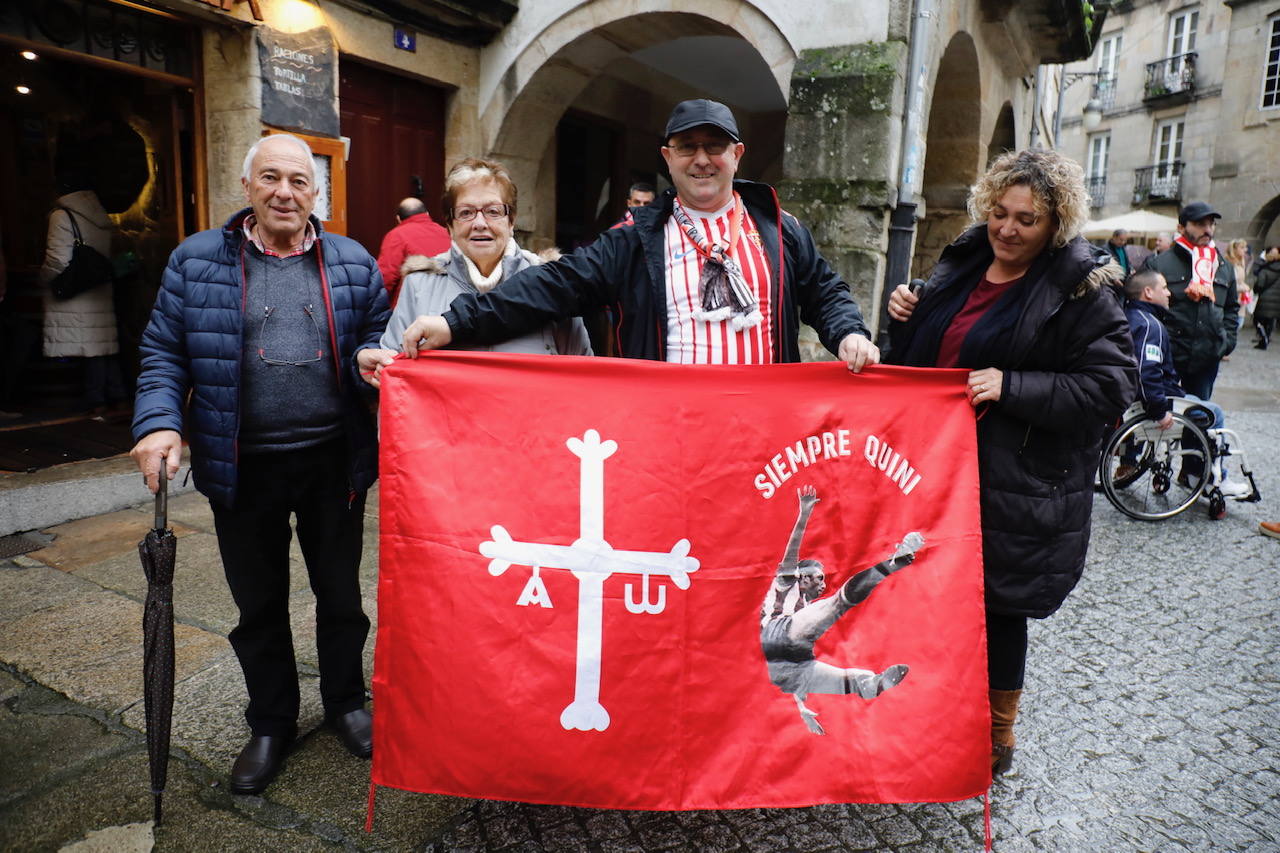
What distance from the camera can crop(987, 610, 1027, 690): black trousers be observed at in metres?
2.56

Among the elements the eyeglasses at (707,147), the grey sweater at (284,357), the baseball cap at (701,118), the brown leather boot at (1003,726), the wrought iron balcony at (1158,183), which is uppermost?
the wrought iron balcony at (1158,183)

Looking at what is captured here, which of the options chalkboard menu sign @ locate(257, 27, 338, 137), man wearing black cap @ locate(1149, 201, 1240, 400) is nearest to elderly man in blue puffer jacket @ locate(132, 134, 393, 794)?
chalkboard menu sign @ locate(257, 27, 338, 137)

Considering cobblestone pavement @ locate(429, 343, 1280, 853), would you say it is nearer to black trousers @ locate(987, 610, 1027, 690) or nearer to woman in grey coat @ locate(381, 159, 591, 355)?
black trousers @ locate(987, 610, 1027, 690)

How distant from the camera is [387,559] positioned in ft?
7.11

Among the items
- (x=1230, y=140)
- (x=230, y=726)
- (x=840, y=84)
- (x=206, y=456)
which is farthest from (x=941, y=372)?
(x=1230, y=140)

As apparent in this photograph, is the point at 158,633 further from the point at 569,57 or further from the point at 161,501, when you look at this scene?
the point at 569,57

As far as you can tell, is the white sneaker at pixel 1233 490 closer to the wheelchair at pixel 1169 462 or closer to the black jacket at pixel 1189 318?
the wheelchair at pixel 1169 462

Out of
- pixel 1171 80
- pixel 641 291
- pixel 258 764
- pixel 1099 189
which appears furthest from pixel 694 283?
pixel 1099 189

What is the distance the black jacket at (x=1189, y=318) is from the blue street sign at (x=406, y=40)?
6105 millimetres

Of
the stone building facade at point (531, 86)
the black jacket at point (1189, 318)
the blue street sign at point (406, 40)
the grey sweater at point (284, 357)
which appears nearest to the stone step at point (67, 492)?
the stone building facade at point (531, 86)

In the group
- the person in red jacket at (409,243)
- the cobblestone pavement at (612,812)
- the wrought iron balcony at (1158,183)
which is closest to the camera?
the cobblestone pavement at (612,812)

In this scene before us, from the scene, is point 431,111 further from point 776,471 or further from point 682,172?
point 776,471

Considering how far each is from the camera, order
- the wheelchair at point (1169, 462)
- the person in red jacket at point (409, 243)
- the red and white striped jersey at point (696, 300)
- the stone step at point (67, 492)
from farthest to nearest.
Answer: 1. the wheelchair at point (1169, 462)
2. the person in red jacket at point (409, 243)
3. the stone step at point (67, 492)
4. the red and white striped jersey at point (696, 300)

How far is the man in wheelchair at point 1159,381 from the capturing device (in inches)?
204
